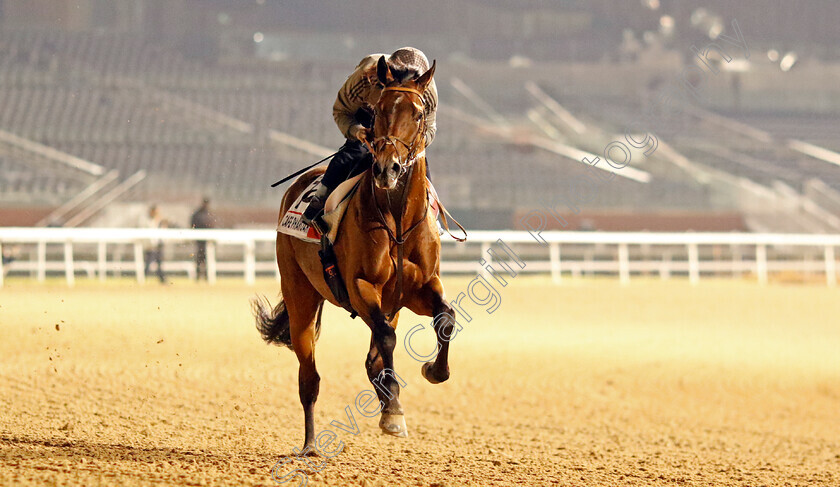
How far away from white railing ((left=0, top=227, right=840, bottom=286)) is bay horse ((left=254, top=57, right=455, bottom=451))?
8.63 m

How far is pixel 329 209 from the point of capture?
16.2 feet

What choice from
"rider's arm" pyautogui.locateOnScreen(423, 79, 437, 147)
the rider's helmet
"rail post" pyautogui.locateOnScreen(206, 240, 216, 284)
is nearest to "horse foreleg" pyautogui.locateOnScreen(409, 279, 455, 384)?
"rider's arm" pyautogui.locateOnScreen(423, 79, 437, 147)

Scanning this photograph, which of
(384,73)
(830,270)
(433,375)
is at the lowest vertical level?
(433,375)

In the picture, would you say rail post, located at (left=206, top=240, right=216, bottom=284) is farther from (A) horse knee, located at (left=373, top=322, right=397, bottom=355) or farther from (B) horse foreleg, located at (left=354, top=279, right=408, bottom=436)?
(A) horse knee, located at (left=373, top=322, right=397, bottom=355)

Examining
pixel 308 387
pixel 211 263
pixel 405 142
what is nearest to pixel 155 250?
pixel 211 263

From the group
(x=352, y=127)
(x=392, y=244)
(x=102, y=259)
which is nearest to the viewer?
(x=392, y=244)

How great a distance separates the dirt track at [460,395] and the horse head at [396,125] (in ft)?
4.69

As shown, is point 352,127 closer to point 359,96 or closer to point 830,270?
point 359,96

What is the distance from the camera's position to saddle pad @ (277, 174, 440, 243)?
491 cm

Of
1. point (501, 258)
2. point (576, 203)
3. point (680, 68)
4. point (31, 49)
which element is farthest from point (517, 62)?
point (501, 258)

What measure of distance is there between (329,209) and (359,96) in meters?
0.62

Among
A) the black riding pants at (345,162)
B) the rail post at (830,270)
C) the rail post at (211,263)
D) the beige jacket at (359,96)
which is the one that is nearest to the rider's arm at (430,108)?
the beige jacket at (359,96)

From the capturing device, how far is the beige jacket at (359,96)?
4824 millimetres

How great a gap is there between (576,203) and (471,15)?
13807 mm
